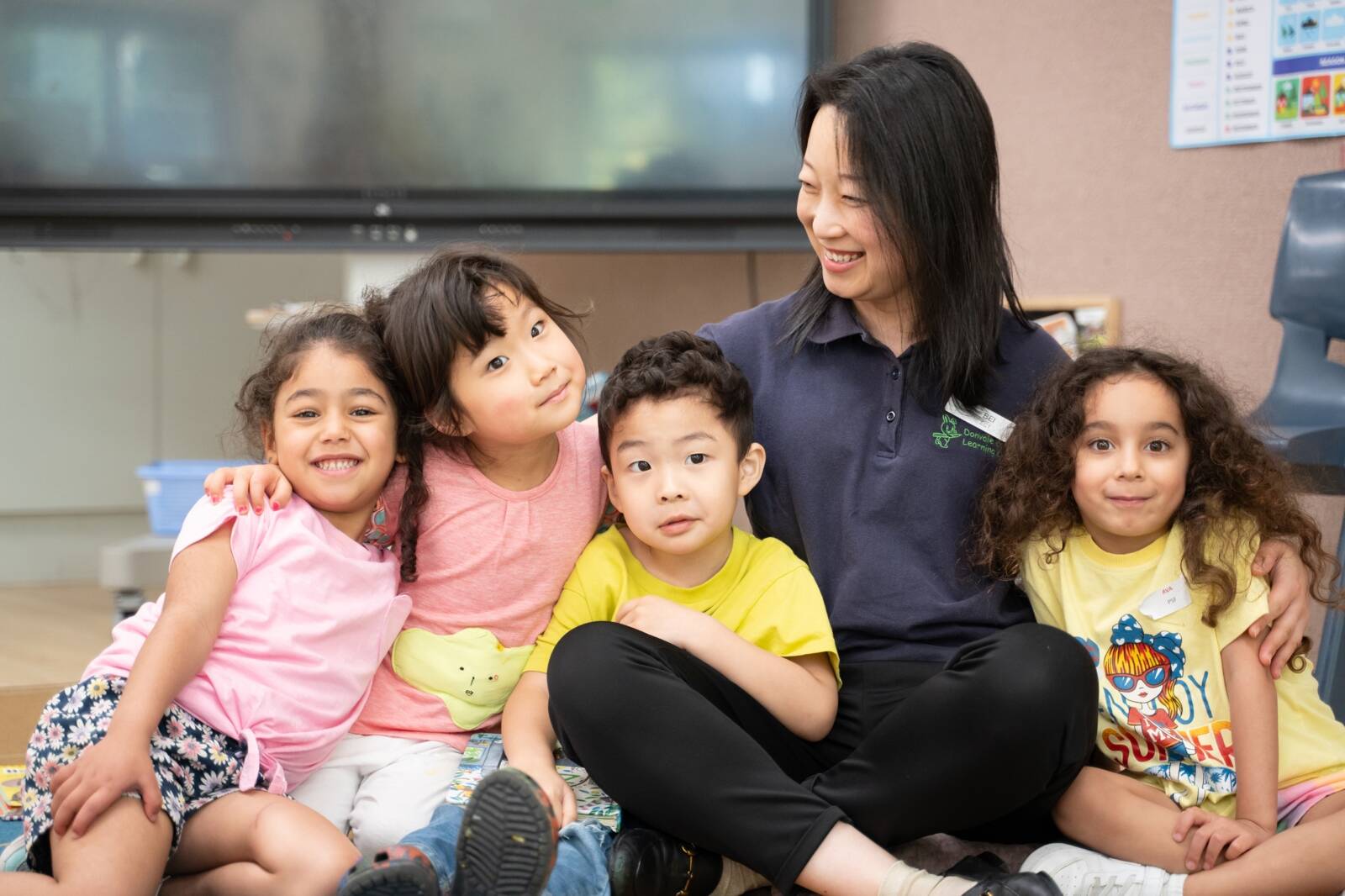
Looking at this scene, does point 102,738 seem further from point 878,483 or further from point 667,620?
point 878,483

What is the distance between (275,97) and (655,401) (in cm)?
144

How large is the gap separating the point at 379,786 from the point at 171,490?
58.1 inches

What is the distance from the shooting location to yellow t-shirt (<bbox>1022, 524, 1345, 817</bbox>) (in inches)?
46.3

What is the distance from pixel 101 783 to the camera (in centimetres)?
102

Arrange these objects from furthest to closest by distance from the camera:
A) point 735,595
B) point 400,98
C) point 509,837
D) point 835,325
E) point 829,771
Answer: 1. point 400,98
2. point 835,325
3. point 735,595
4. point 829,771
5. point 509,837

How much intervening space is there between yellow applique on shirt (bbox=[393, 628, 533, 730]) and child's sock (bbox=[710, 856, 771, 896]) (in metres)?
0.29

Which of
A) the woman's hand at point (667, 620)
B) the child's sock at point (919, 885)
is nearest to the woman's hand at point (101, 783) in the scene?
the woman's hand at point (667, 620)

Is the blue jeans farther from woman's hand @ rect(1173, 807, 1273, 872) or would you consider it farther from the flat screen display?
the flat screen display

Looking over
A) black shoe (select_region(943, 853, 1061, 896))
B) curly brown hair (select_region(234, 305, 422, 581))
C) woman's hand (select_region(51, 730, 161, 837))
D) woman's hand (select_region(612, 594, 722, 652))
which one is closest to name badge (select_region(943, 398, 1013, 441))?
woman's hand (select_region(612, 594, 722, 652))

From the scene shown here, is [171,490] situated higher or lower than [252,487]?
lower

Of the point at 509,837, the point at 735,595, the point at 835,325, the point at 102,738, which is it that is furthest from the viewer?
the point at 835,325

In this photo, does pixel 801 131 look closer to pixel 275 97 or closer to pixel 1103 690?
pixel 1103 690

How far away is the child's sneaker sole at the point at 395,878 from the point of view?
93cm

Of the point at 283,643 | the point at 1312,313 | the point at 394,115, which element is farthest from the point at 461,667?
the point at 394,115
